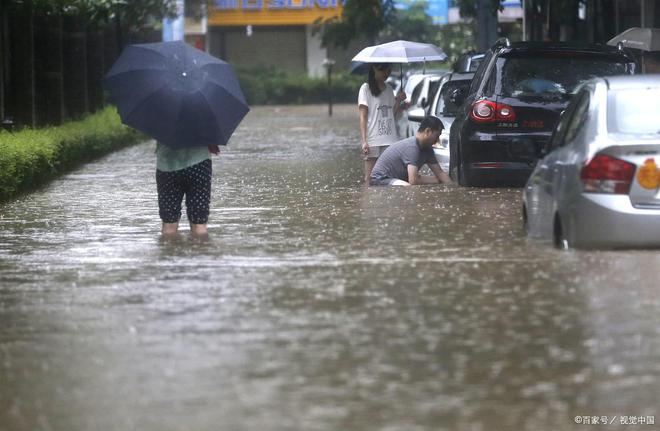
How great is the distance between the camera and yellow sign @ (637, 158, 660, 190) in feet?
37.0

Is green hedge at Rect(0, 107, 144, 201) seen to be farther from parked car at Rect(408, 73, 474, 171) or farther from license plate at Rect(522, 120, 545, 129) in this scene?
license plate at Rect(522, 120, 545, 129)

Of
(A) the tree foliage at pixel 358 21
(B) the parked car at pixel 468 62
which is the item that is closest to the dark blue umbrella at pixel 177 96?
(B) the parked car at pixel 468 62

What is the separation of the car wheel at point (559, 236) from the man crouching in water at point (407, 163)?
5082 millimetres

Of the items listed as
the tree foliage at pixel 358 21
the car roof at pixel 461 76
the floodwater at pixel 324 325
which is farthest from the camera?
the tree foliage at pixel 358 21

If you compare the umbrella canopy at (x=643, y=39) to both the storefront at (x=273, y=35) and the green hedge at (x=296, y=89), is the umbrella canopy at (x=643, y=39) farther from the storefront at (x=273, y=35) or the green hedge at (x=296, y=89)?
the storefront at (x=273, y=35)

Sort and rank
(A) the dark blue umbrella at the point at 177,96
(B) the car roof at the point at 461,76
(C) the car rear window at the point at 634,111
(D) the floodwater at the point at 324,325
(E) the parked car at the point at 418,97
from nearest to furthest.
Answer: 1. (D) the floodwater at the point at 324,325
2. (C) the car rear window at the point at 634,111
3. (A) the dark blue umbrella at the point at 177,96
4. (B) the car roof at the point at 461,76
5. (E) the parked car at the point at 418,97

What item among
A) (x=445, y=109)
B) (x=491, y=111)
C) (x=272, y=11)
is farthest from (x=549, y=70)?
(x=272, y=11)

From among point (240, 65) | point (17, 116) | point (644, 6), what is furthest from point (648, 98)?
point (240, 65)

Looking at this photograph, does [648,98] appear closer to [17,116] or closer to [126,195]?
[126,195]

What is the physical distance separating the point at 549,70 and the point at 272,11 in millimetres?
56139

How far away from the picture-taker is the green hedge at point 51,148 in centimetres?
1831

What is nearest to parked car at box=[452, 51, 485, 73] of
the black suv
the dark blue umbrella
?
the black suv

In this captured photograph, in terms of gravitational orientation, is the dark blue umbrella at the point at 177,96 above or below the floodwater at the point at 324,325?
above

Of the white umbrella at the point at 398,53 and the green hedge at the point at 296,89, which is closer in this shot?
the white umbrella at the point at 398,53
